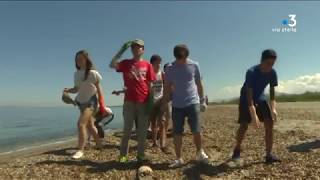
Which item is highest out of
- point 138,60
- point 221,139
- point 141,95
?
point 138,60

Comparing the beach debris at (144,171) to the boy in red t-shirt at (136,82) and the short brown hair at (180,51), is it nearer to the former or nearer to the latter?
the boy in red t-shirt at (136,82)

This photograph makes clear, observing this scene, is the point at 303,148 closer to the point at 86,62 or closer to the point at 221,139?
the point at 221,139

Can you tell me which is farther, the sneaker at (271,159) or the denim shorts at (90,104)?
the denim shorts at (90,104)

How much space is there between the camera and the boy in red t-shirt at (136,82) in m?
6.75

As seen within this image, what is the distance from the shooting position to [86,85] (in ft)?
25.5

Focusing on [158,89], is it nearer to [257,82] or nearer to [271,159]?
[257,82]

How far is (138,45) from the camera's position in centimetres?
672

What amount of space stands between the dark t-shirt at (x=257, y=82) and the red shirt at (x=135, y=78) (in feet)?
5.88

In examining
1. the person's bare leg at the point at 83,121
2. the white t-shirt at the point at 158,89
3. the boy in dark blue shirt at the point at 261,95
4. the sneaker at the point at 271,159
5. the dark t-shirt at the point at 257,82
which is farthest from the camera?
the white t-shirt at the point at 158,89

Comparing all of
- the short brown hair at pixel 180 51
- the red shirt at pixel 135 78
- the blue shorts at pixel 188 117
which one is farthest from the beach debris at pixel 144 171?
the short brown hair at pixel 180 51

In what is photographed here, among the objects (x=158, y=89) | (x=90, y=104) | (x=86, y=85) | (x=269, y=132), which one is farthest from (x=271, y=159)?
(x=86, y=85)

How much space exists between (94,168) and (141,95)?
1604 millimetres

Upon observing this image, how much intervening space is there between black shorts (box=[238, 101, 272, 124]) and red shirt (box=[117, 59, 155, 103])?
1.79m

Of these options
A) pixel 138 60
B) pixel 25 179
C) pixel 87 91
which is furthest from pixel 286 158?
pixel 25 179
